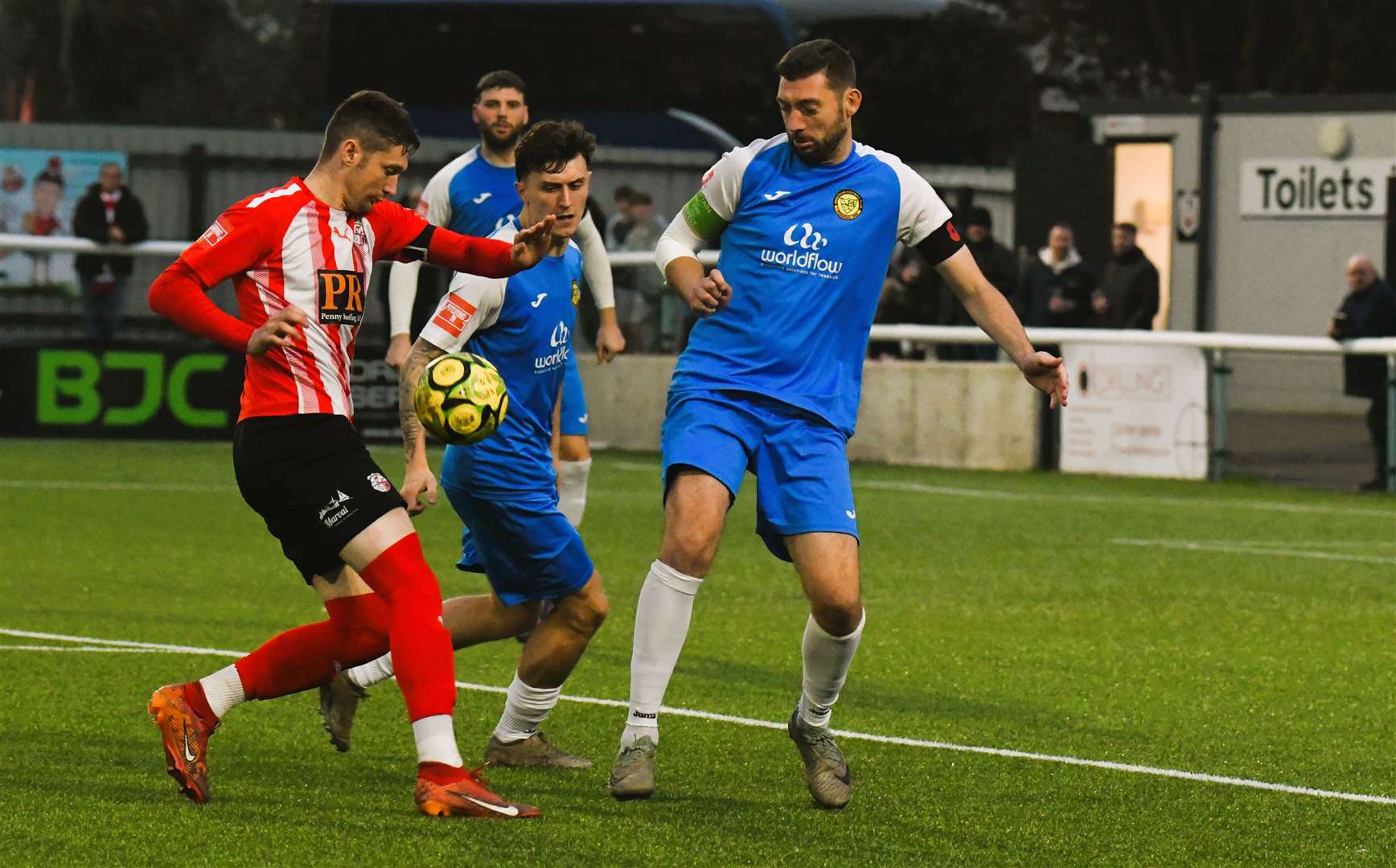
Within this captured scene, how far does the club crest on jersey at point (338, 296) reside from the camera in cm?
668

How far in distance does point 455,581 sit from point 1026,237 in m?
15.3

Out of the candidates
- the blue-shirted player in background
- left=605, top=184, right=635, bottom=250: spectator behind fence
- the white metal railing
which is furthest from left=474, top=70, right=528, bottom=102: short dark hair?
left=605, top=184, right=635, bottom=250: spectator behind fence

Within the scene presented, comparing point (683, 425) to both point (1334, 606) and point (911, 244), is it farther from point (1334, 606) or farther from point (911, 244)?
point (1334, 606)

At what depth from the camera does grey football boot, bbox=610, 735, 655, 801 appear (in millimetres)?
6855

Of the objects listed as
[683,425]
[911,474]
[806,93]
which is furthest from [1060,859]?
[911,474]

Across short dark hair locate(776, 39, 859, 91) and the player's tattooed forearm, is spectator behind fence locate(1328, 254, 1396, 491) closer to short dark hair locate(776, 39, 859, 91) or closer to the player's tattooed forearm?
short dark hair locate(776, 39, 859, 91)

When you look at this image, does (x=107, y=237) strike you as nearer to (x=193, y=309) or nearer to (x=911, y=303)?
(x=911, y=303)

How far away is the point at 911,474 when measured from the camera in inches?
774

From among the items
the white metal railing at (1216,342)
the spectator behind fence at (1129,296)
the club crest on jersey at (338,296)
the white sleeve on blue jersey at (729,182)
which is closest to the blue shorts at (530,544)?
the club crest on jersey at (338,296)

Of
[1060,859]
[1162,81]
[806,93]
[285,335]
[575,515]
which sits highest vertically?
A: [1162,81]

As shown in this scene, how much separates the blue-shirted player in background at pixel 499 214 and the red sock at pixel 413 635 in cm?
313

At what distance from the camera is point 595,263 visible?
31.9ft

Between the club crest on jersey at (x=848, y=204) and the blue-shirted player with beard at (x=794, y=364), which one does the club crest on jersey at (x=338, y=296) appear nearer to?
the blue-shirted player with beard at (x=794, y=364)

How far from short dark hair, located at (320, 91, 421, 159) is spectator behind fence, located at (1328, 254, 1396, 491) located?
41.4ft
